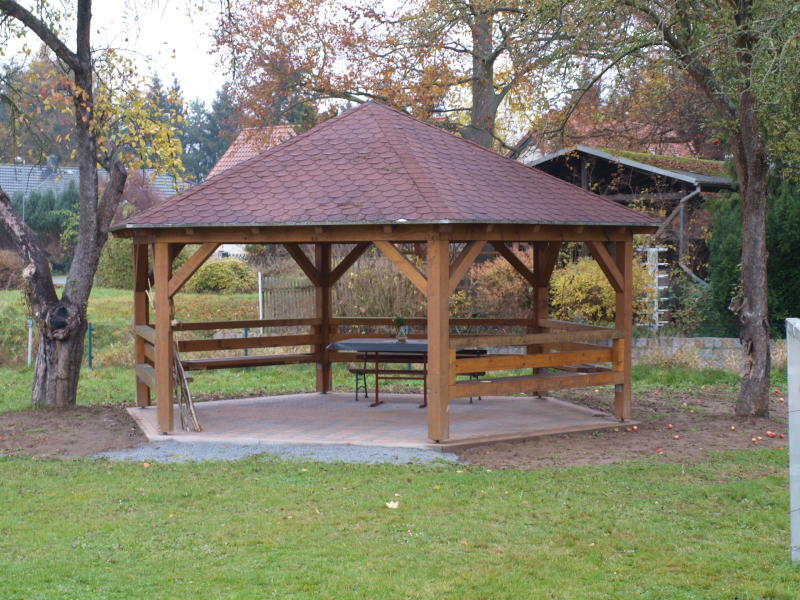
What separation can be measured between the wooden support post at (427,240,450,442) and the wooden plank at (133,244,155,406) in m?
4.03

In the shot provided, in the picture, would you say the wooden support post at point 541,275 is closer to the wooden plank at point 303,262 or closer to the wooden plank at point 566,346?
the wooden plank at point 566,346

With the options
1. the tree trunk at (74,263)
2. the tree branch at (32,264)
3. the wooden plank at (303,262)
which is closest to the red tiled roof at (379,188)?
the wooden plank at (303,262)

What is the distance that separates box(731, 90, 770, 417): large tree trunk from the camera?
36.9ft

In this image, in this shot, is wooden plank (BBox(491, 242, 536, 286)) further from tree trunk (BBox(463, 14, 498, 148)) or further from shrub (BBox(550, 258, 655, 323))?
tree trunk (BBox(463, 14, 498, 148))

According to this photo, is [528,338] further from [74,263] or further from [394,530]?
[74,263]

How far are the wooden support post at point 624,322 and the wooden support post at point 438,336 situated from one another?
255 cm

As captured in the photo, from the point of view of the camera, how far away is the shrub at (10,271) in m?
25.5

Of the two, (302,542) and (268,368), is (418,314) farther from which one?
(302,542)

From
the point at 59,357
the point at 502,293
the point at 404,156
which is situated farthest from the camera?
the point at 502,293

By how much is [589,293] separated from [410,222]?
9058 millimetres

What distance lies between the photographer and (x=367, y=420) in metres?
11.5

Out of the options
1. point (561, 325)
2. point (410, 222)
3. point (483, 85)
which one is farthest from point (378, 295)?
point (410, 222)

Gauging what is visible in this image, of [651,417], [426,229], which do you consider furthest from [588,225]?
[651,417]

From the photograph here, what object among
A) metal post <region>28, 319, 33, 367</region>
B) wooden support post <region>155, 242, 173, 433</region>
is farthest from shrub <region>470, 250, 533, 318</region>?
wooden support post <region>155, 242, 173, 433</region>
